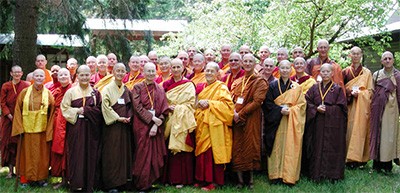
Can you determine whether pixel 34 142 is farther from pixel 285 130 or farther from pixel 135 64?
pixel 285 130

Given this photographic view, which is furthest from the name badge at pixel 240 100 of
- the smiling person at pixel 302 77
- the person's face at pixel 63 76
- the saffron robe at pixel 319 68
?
the person's face at pixel 63 76

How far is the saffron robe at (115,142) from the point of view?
5.25 m

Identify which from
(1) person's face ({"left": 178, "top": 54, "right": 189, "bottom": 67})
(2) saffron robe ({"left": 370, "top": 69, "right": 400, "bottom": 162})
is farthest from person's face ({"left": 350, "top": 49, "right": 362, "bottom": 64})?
(1) person's face ({"left": 178, "top": 54, "right": 189, "bottom": 67})

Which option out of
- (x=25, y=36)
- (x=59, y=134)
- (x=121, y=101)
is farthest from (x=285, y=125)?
(x=25, y=36)

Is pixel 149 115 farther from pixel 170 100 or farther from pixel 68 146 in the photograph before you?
pixel 68 146

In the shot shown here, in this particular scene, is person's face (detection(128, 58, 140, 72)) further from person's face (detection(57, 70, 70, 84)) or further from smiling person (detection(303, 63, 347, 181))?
smiling person (detection(303, 63, 347, 181))

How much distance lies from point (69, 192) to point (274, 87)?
2929 mm

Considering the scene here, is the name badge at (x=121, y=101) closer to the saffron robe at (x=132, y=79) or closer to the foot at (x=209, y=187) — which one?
the saffron robe at (x=132, y=79)

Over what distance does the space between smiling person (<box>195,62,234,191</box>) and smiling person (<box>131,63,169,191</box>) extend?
0.48m

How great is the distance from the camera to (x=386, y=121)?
20.2ft

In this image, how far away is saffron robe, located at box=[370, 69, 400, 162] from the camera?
6.13 m

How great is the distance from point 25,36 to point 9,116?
62.7 inches

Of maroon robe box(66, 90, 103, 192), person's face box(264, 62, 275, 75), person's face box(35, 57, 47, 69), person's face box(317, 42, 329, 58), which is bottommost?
maroon robe box(66, 90, 103, 192)

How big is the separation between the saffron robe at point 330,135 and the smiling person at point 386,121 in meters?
0.71
